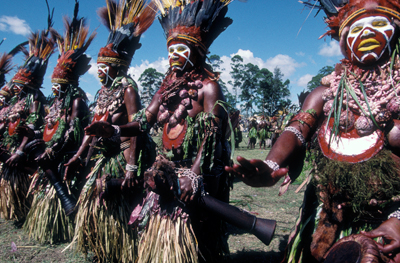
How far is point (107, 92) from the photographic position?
11.9 ft

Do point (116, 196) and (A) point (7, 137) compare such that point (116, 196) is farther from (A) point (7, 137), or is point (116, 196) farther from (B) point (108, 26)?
(A) point (7, 137)

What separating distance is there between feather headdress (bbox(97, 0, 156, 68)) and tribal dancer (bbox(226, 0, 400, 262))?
8.50ft

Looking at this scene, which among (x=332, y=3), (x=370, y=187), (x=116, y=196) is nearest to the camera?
(x=370, y=187)

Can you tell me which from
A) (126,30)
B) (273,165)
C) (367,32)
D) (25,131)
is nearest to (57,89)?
(25,131)

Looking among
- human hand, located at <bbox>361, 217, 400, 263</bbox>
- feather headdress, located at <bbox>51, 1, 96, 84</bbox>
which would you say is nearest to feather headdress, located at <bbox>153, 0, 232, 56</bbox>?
human hand, located at <bbox>361, 217, 400, 263</bbox>

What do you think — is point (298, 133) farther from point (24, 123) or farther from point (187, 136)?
point (24, 123)

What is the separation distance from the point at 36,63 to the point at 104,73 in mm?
3398

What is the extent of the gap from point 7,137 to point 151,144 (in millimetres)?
4924

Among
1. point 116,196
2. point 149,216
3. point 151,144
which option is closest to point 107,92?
point 151,144

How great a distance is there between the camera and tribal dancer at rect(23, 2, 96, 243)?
14.2 feet

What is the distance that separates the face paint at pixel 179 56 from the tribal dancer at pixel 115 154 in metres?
1.03

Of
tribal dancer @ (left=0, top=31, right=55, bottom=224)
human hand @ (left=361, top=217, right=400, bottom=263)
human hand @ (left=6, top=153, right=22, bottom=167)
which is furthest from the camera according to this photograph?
tribal dancer @ (left=0, top=31, right=55, bottom=224)

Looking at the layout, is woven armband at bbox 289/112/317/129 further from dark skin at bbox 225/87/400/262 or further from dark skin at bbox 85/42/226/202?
dark skin at bbox 85/42/226/202

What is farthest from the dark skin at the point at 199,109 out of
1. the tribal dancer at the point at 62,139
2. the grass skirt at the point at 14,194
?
the grass skirt at the point at 14,194
